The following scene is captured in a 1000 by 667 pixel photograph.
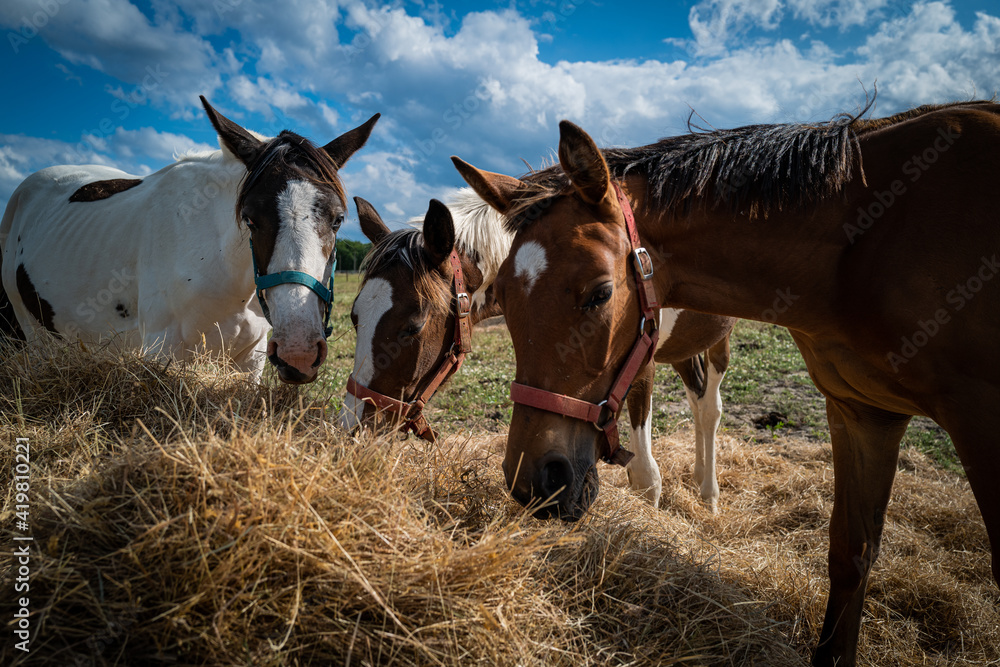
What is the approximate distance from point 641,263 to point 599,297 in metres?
0.23

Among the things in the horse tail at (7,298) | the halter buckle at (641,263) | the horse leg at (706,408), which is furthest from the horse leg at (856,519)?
the horse tail at (7,298)

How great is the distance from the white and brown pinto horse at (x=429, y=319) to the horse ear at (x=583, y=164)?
0.95 meters

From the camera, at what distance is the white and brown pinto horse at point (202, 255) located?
2604 millimetres

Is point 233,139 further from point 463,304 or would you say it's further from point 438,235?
point 463,304

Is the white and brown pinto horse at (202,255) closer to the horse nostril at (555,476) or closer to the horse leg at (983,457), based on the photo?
the horse nostril at (555,476)

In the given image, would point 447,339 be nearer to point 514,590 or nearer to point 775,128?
point 514,590

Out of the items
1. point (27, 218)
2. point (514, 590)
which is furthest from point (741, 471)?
point (27, 218)

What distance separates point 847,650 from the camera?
2.23 metres

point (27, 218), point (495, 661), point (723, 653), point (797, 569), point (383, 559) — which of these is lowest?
point (797, 569)

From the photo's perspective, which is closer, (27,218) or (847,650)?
(847,650)

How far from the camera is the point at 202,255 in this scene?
125 inches

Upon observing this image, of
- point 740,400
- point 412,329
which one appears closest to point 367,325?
point 412,329

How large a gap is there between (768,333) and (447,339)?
398 inches

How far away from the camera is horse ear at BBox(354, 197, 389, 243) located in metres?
3.83
